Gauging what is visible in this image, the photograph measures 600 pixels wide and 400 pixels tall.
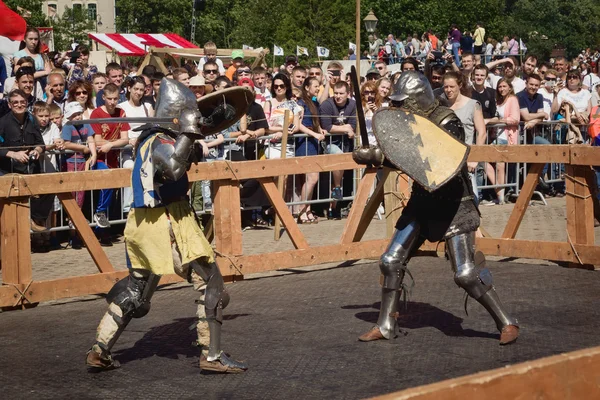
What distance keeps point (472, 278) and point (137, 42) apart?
31713mm

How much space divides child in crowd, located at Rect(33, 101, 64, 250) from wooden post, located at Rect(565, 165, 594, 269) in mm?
5069

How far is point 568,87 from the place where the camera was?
15648 mm

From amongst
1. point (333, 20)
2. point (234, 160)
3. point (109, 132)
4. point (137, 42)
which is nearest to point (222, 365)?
point (109, 132)

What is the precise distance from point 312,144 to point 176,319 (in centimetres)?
523

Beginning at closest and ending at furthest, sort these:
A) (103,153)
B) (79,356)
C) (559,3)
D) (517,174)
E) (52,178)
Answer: (79,356) < (52,178) < (103,153) < (517,174) < (559,3)

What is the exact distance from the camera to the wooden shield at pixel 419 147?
6.96 metres

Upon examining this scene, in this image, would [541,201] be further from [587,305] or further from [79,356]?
[79,356]

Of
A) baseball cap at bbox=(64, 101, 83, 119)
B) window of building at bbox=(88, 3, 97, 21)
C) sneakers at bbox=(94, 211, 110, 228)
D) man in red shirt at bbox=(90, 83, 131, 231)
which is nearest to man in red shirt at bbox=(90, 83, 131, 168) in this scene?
man in red shirt at bbox=(90, 83, 131, 231)

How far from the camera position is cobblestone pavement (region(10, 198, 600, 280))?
10.5m

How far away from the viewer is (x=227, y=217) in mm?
9805

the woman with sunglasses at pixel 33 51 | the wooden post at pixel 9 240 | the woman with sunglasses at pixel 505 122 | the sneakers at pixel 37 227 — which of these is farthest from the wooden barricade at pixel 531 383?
the woman with sunglasses at pixel 33 51

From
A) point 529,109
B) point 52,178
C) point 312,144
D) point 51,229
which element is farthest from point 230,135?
point 529,109

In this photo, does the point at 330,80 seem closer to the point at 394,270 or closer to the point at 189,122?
the point at 394,270

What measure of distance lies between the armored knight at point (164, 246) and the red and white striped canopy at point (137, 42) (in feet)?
Answer: 92.7
